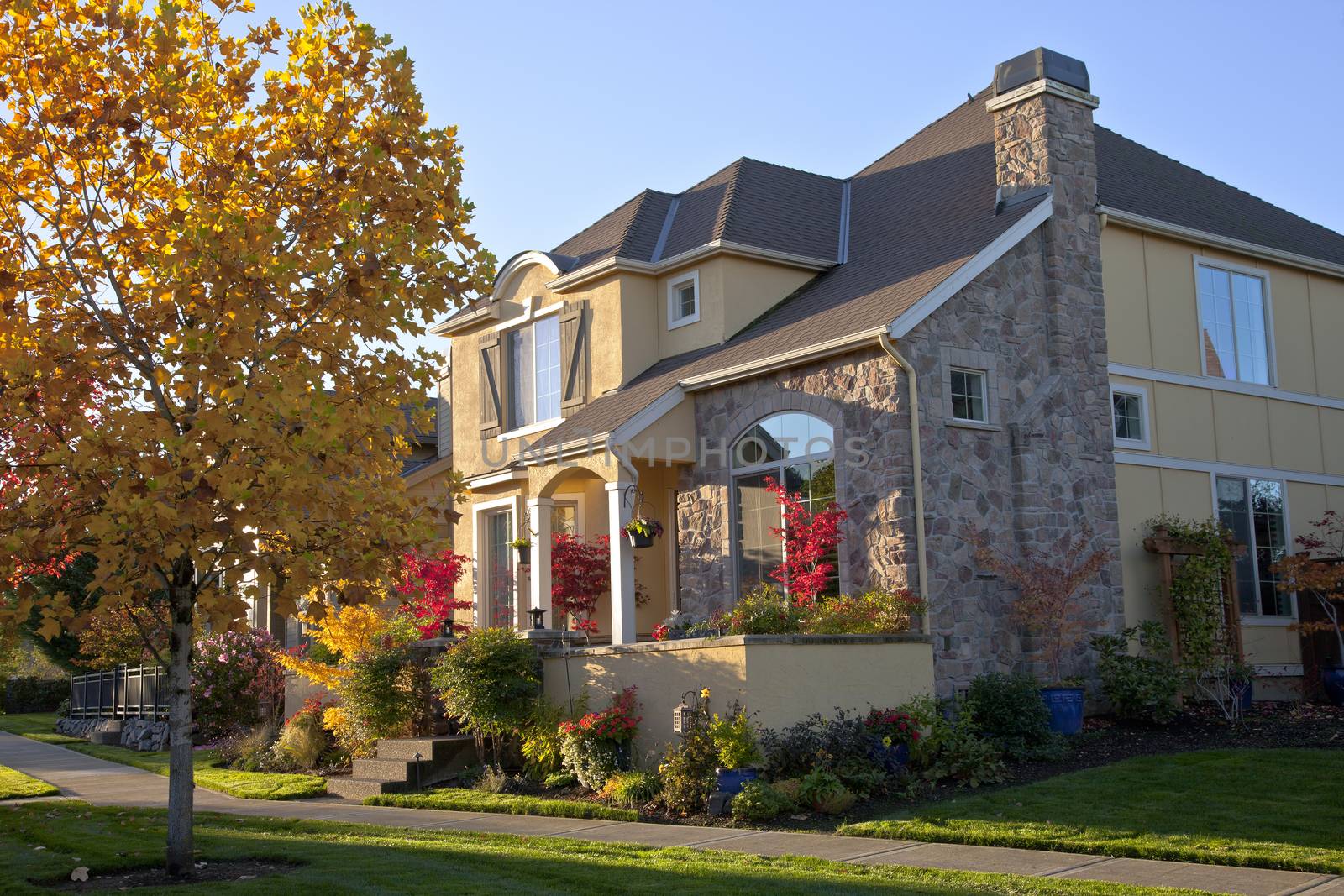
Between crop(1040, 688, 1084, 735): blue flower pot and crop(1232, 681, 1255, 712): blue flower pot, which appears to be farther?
crop(1232, 681, 1255, 712): blue flower pot

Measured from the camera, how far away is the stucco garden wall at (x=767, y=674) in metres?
11.7

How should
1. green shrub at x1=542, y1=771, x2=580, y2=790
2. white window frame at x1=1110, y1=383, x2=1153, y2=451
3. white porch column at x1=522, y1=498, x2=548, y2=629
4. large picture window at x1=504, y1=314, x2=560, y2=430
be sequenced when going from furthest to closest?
large picture window at x1=504, y1=314, x2=560, y2=430, white porch column at x1=522, y1=498, x2=548, y2=629, white window frame at x1=1110, y1=383, x2=1153, y2=451, green shrub at x1=542, y1=771, x2=580, y2=790

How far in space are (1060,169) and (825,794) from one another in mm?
8920

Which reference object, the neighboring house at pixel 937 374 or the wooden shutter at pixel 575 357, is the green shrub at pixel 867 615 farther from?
the wooden shutter at pixel 575 357

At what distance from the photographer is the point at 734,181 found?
19.3 meters

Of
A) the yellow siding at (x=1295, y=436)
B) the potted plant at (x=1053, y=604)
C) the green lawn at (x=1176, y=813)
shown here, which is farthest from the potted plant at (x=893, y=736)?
the yellow siding at (x=1295, y=436)

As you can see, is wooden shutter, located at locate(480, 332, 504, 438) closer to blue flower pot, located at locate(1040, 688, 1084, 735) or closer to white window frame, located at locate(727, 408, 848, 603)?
white window frame, located at locate(727, 408, 848, 603)

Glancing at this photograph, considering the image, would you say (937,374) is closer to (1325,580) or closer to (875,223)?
(875,223)

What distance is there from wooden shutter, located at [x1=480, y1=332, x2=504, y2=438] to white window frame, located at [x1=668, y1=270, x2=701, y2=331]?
3.53 meters

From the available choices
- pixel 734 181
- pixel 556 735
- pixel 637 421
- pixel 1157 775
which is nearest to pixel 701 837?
pixel 556 735

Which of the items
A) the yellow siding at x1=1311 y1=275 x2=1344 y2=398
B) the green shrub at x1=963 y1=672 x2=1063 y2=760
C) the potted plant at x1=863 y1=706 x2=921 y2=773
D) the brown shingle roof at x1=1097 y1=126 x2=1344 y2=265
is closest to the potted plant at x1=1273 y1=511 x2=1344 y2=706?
the yellow siding at x1=1311 y1=275 x2=1344 y2=398

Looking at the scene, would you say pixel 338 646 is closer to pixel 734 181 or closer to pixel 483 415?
pixel 483 415

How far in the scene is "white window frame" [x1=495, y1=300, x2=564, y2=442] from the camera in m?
19.3

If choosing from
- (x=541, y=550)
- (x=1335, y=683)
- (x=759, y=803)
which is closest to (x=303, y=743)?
(x=541, y=550)
